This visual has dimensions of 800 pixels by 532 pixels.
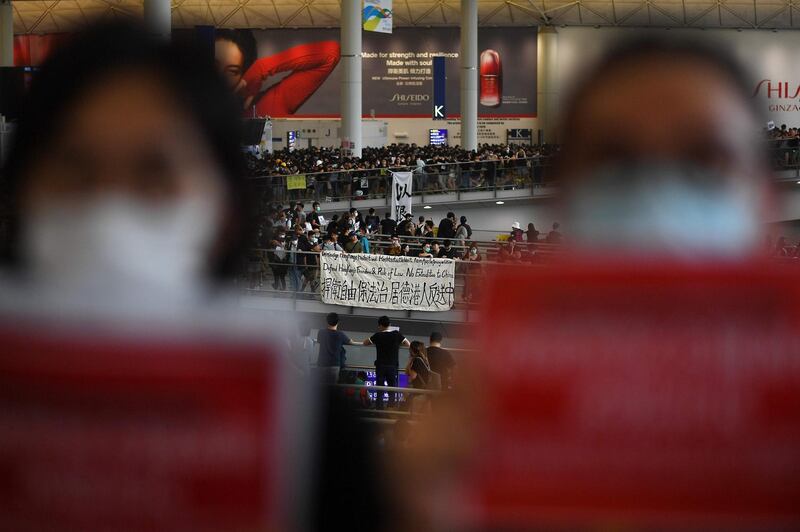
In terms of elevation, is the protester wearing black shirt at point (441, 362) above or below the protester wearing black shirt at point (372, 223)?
below

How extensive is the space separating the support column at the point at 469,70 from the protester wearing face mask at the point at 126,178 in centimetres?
4611

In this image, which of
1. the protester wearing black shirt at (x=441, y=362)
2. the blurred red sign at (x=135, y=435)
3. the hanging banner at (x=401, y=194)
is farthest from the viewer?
the hanging banner at (x=401, y=194)

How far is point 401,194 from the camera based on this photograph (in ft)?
93.2

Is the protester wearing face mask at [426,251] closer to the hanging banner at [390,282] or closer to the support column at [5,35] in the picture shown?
the hanging banner at [390,282]

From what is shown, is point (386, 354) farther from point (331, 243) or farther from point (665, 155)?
point (665, 155)

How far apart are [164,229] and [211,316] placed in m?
0.10

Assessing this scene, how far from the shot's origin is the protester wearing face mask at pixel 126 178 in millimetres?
1088

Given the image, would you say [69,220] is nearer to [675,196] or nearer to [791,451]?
[675,196]

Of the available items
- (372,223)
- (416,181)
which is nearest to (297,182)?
(372,223)

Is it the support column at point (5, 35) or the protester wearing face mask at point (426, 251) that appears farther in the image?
the support column at point (5, 35)

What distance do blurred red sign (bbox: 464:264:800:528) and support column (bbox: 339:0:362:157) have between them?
122 ft

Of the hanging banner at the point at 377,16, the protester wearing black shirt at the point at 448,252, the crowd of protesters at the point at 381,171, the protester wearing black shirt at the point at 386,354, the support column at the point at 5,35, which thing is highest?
the support column at the point at 5,35

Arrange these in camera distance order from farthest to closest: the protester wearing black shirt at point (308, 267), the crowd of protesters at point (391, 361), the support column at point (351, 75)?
the support column at point (351, 75) < the protester wearing black shirt at point (308, 267) < the crowd of protesters at point (391, 361)

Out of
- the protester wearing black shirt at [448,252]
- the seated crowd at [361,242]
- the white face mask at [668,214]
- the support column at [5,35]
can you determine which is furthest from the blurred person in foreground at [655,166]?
the support column at [5,35]
